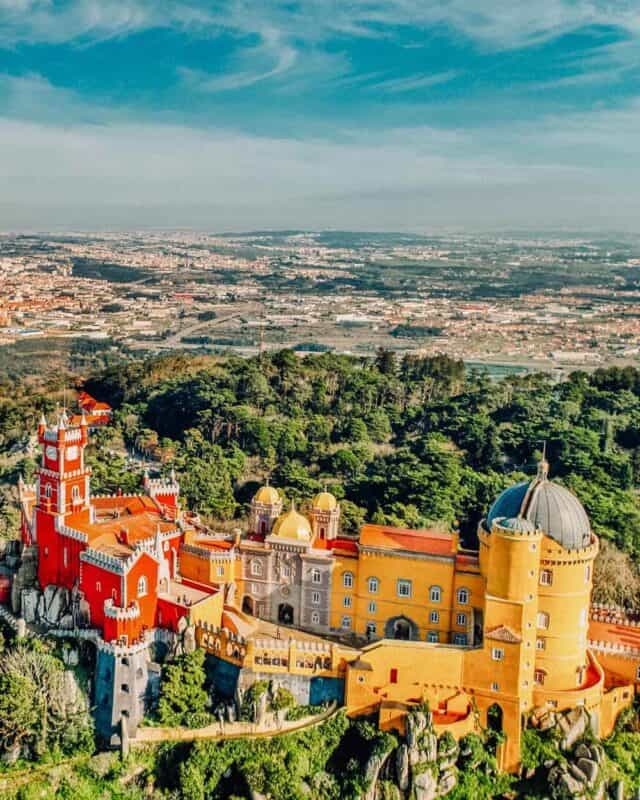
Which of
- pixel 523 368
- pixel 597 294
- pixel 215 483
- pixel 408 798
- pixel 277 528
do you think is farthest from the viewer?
pixel 597 294

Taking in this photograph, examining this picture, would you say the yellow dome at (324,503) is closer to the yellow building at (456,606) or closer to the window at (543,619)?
the yellow building at (456,606)

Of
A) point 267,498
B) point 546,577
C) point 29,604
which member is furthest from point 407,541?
point 29,604

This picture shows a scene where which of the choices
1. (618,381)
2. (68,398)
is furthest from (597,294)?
(68,398)

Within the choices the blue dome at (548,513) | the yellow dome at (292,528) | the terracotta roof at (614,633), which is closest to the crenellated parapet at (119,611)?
the yellow dome at (292,528)

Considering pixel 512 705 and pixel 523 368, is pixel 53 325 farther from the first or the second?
pixel 512 705

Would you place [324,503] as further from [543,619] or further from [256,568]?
[543,619]

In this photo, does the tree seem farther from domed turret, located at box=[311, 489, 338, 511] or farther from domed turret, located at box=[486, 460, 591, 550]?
domed turret, located at box=[486, 460, 591, 550]
